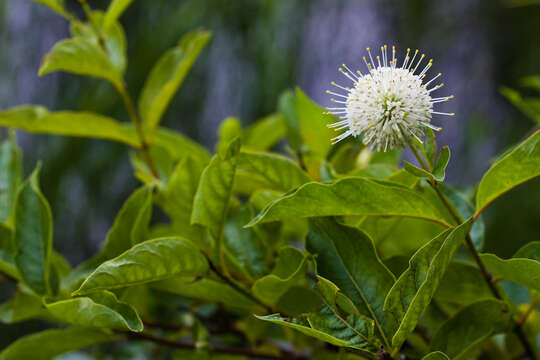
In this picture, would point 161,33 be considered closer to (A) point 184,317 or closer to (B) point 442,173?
(A) point 184,317

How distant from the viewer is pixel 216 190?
1.52 ft

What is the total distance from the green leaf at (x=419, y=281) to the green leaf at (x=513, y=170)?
64mm

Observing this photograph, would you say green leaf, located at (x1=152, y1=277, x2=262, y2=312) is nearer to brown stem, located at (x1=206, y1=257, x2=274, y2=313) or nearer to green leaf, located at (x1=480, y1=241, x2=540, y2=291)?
brown stem, located at (x1=206, y1=257, x2=274, y2=313)

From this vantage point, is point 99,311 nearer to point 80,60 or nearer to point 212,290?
point 212,290

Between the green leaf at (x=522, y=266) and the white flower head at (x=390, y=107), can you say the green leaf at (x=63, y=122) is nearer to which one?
the white flower head at (x=390, y=107)

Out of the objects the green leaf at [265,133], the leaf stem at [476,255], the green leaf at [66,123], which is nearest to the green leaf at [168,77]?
the green leaf at [66,123]

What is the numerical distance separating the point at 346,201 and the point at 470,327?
0.16m

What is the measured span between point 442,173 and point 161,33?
5.31 feet

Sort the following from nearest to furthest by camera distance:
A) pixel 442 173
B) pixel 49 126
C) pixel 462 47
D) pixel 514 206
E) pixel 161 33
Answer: pixel 442 173 < pixel 49 126 < pixel 514 206 < pixel 161 33 < pixel 462 47

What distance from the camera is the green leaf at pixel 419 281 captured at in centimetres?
36

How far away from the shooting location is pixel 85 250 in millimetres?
1992

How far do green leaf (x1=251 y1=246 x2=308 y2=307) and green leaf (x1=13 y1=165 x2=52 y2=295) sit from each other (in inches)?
8.8

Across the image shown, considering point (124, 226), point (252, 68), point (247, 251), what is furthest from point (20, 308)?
point (252, 68)

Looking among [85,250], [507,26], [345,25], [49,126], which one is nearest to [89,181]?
[85,250]
